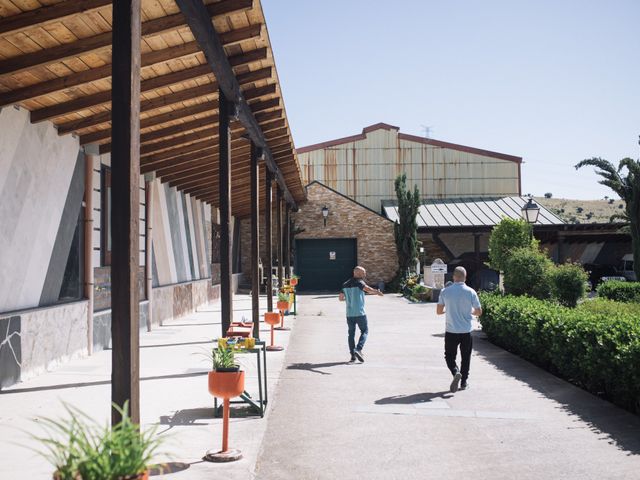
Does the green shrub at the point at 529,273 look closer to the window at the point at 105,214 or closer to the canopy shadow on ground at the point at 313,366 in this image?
the canopy shadow on ground at the point at 313,366

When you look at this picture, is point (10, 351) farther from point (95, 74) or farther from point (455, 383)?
point (455, 383)

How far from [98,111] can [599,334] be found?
302 inches

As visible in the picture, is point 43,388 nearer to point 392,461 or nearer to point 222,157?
point 222,157

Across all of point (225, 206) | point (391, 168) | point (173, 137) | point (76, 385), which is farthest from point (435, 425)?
point (391, 168)

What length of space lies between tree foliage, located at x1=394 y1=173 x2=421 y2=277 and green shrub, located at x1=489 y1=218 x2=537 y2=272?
37.4 ft

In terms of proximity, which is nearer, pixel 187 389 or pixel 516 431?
pixel 516 431

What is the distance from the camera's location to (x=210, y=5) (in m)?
7.01

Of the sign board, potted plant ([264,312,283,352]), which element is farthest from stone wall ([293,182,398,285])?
potted plant ([264,312,283,352])

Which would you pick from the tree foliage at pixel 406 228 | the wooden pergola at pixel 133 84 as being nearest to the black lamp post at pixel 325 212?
the tree foliage at pixel 406 228

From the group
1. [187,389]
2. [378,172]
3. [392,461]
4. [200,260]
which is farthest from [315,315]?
[378,172]

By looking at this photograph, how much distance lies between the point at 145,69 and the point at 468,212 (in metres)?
23.7

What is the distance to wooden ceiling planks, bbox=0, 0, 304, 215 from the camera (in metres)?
6.62

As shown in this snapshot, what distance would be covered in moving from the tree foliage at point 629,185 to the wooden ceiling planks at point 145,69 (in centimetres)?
969

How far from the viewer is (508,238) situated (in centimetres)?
1509
